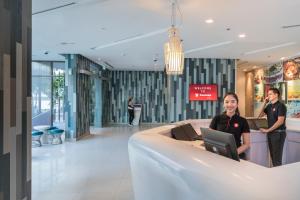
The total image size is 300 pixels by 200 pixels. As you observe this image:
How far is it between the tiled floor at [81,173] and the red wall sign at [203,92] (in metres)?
4.22

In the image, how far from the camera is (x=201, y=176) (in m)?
1.37

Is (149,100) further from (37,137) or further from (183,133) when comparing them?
(183,133)

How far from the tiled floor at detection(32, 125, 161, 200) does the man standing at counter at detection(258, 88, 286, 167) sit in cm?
254

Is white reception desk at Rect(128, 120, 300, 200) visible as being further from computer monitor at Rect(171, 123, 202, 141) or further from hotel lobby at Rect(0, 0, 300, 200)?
computer monitor at Rect(171, 123, 202, 141)

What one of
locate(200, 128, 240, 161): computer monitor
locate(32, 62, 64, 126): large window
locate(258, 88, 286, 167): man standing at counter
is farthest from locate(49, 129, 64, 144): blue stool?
locate(200, 128, 240, 161): computer monitor

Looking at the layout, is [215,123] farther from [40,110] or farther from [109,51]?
[40,110]

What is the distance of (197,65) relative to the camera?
12.2 metres

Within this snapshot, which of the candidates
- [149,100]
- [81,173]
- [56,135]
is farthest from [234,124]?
[149,100]

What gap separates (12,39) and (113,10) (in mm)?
3465

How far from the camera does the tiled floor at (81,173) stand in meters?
4.59

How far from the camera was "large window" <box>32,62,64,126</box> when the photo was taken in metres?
13.4

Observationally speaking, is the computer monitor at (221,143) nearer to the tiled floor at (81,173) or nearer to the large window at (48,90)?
the tiled floor at (81,173)

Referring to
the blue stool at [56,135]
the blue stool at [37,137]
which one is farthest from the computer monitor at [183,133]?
the blue stool at [56,135]

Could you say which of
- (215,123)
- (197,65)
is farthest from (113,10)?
(197,65)
